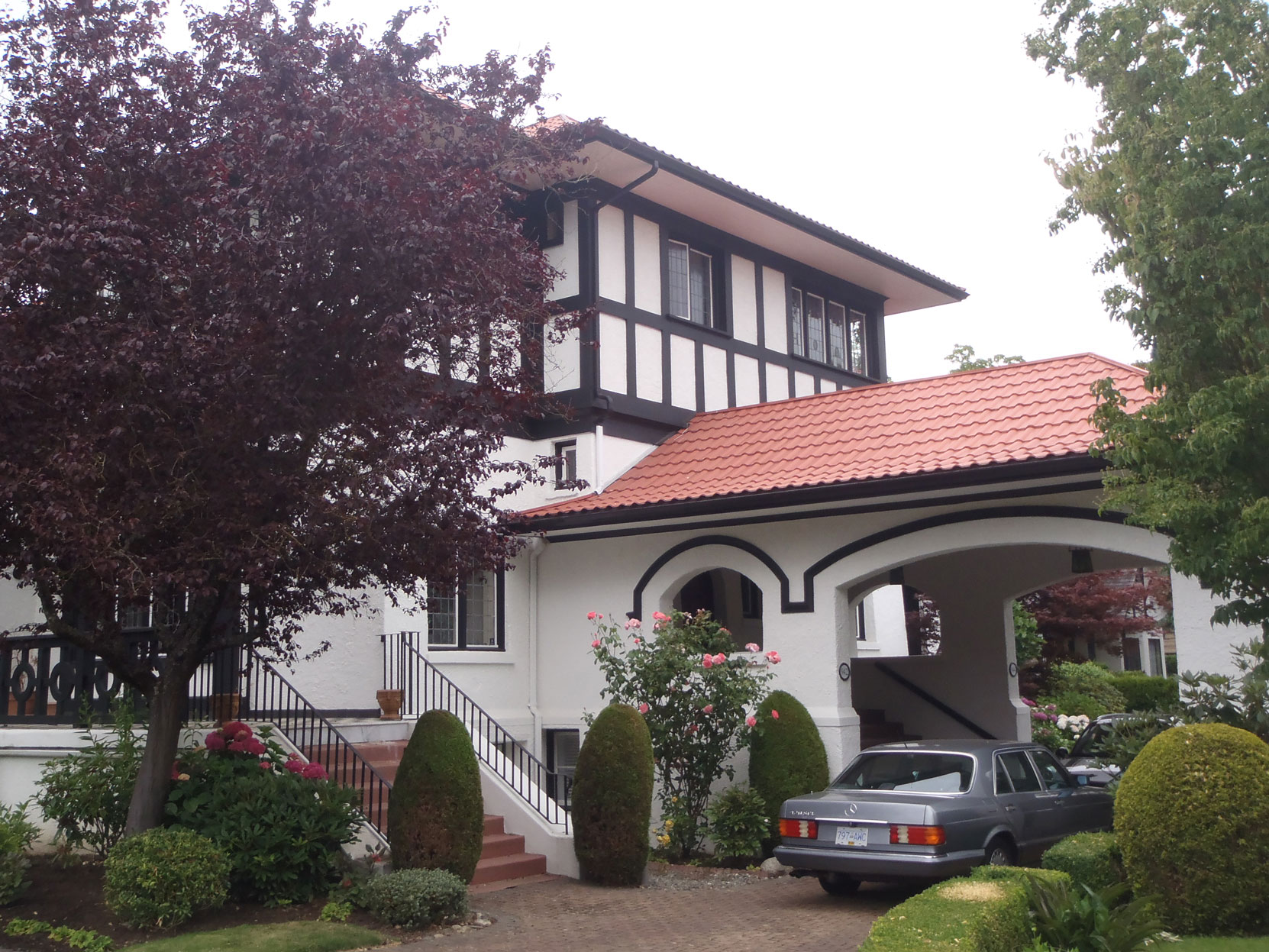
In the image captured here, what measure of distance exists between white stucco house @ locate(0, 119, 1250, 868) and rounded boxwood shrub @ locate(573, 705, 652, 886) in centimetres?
143

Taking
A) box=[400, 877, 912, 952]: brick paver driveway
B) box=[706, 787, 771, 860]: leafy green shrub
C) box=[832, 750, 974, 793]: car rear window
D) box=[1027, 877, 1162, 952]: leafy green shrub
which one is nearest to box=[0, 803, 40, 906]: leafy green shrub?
box=[400, 877, 912, 952]: brick paver driveway

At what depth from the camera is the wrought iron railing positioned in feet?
39.8

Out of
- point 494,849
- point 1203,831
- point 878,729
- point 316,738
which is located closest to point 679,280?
point 878,729

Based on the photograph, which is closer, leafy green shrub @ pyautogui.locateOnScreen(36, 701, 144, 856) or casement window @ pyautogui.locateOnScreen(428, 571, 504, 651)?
leafy green shrub @ pyautogui.locateOnScreen(36, 701, 144, 856)

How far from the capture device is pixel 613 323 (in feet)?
57.9

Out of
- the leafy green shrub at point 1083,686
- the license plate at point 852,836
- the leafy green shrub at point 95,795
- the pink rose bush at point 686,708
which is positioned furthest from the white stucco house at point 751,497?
the leafy green shrub at point 1083,686

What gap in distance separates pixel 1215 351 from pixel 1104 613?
22015mm

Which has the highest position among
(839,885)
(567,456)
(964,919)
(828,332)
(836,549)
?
(828,332)

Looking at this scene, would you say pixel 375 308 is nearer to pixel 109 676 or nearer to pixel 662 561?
pixel 109 676

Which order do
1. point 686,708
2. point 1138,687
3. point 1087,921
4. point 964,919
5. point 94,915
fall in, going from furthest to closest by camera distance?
point 1138,687, point 686,708, point 94,915, point 1087,921, point 964,919

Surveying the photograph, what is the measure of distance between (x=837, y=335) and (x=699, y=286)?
3901mm

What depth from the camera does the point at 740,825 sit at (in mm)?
12984

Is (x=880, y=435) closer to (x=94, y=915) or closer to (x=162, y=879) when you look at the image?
(x=162, y=879)

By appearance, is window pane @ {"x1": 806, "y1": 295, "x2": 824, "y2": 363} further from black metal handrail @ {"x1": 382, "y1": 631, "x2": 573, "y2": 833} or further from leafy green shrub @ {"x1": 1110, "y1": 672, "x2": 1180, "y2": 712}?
leafy green shrub @ {"x1": 1110, "y1": 672, "x2": 1180, "y2": 712}
